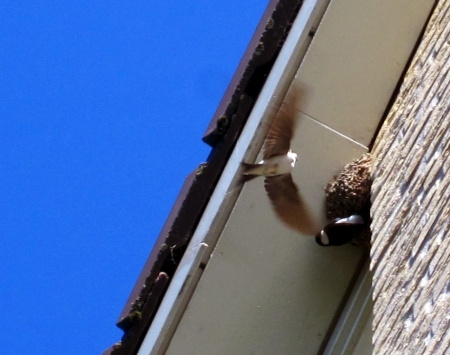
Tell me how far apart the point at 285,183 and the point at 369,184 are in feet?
1.12

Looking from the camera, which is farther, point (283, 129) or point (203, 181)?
point (203, 181)

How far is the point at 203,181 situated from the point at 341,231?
24.9 inches

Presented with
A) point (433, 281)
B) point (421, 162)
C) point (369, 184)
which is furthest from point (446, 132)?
point (369, 184)

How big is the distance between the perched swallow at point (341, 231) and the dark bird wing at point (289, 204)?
0.10m

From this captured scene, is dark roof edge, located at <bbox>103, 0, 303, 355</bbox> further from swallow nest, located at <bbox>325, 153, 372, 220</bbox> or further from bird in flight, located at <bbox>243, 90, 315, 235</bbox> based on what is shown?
swallow nest, located at <bbox>325, 153, 372, 220</bbox>

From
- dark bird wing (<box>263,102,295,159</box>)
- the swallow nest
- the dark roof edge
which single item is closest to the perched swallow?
the swallow nest

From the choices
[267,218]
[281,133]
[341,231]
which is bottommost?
[267,218]

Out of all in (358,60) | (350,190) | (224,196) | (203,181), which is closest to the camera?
(350,190)

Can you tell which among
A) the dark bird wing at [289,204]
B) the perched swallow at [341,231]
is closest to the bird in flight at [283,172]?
the dark bird wing at [289,204]

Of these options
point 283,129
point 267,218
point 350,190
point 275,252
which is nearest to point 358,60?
point 283,129

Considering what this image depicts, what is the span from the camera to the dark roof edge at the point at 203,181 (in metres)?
3.48

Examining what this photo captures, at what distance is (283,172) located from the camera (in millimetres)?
3377

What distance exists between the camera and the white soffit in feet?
11.2

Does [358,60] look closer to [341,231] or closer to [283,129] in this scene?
[283,129]
